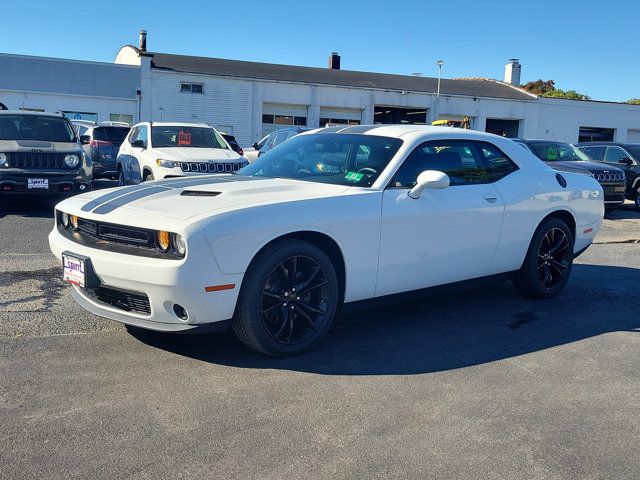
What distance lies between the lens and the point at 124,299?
412cm

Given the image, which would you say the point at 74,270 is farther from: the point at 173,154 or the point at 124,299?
the point at 173,154

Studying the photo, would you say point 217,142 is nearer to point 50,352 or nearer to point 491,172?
point 491,172

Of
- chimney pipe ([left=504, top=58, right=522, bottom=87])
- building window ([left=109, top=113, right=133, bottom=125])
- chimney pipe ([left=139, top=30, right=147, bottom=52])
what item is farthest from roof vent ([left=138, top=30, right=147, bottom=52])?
chimney pipe ([left=504, top=58, right=522, bottom=87])

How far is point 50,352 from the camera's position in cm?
429

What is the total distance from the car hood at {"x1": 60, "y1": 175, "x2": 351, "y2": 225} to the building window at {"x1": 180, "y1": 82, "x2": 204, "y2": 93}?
29.0 meters

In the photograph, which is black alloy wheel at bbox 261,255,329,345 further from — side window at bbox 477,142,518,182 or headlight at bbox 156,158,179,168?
headlight at bbox 156,158,179,168

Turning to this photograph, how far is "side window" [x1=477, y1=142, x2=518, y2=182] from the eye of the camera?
5.63 m

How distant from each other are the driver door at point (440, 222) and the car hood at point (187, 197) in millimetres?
492

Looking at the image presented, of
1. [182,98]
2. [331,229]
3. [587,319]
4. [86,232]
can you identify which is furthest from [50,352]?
[182,98]

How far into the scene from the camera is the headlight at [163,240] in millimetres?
3852

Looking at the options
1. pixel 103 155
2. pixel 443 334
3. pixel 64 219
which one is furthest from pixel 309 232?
pixel 103 155

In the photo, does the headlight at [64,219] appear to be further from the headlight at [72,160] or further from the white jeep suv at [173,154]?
the headlight at [72,160]

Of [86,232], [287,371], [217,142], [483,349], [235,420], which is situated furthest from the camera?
[217,142]

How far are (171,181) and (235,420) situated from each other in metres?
2.32
